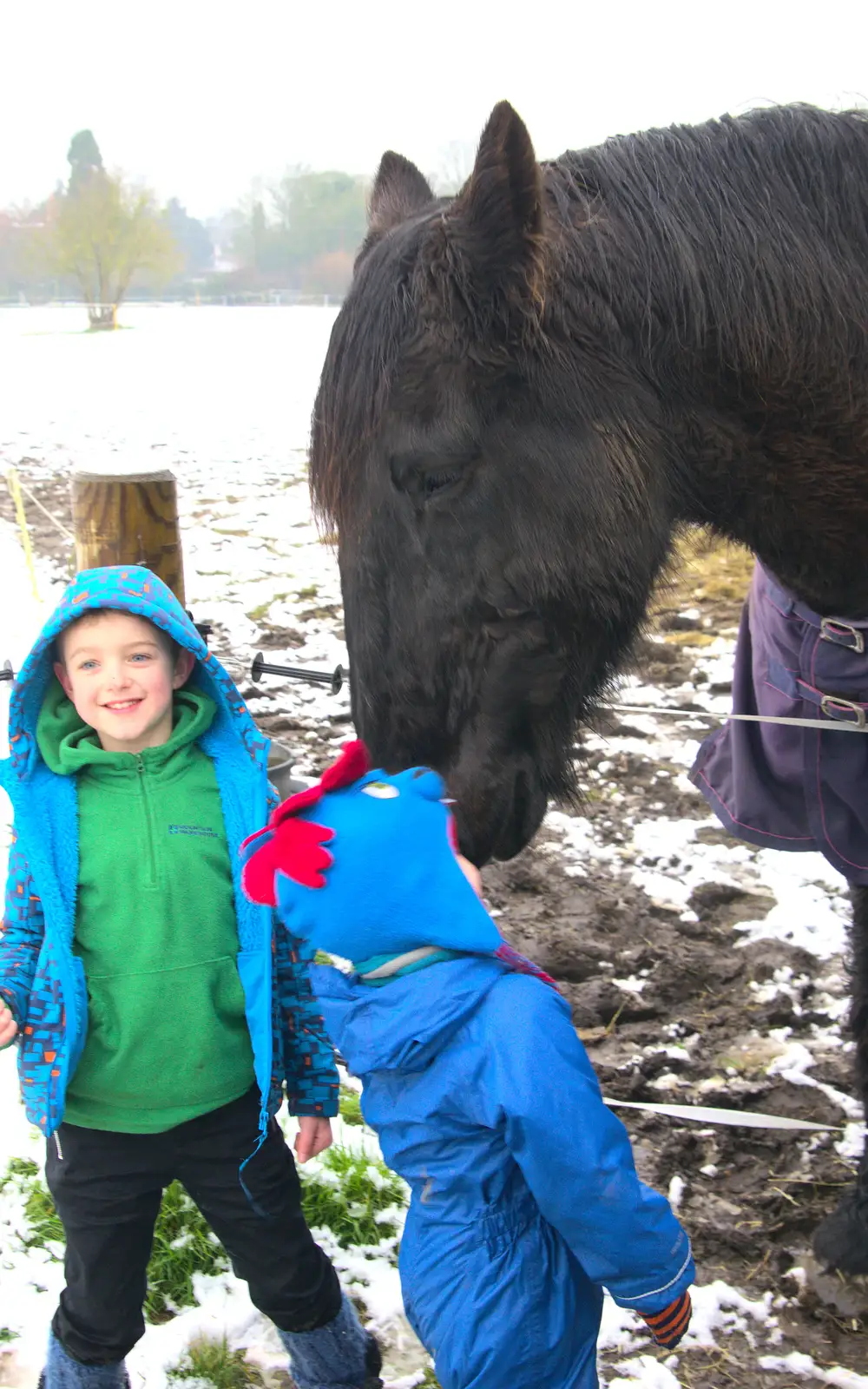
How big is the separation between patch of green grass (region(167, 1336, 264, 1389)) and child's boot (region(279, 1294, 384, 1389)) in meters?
0.11

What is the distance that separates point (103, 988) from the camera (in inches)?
64.0

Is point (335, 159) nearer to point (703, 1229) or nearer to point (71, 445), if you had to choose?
point (71, 445)

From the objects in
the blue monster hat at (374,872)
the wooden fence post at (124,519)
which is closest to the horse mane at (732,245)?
the blue monster hat at (374,872)

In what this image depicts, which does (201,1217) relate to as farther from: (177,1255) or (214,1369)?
(214,1369)

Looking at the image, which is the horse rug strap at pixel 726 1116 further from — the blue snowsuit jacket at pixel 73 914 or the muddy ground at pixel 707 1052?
the blue snowsuit jacket at pixel 73 914

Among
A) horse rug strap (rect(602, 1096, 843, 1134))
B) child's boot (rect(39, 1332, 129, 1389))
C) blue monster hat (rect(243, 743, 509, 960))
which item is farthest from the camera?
horse rug strap (rect(602, 1096, 843, 1134))

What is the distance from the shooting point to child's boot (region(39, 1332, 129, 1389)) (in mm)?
1679

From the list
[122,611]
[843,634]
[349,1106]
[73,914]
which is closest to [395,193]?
[122,611]

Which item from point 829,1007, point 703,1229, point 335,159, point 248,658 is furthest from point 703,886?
point 335,159

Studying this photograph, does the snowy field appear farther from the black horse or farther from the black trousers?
the black horse

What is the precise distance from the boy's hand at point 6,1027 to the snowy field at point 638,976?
0.81m

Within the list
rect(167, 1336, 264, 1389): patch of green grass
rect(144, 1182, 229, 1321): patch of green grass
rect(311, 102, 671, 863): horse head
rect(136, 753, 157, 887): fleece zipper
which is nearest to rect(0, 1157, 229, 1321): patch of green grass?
rect(144, 1182, 229, 1321): patch of green grass

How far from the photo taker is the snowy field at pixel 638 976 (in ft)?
6.25

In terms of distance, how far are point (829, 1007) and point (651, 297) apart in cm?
215
